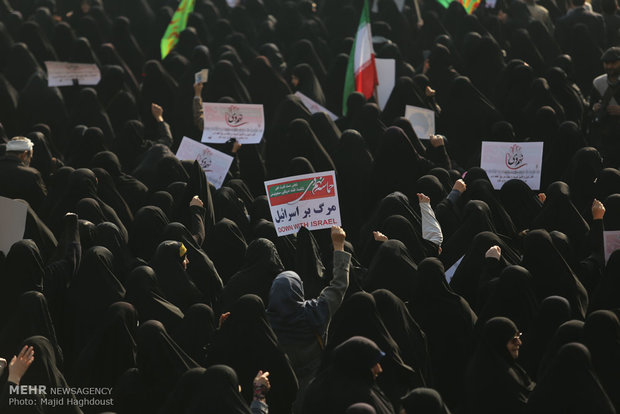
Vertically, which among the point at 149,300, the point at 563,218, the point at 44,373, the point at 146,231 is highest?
the point at 44,373

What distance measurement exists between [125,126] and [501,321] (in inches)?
212

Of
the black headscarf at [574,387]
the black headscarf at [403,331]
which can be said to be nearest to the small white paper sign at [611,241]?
the black headscarf at [403,331]

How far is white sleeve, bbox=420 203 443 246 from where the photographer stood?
8406 mm

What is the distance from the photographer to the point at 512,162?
9430 mm

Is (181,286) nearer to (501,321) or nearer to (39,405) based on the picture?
(39,405)

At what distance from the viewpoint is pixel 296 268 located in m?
7.77

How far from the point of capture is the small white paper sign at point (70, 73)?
38.4 ft

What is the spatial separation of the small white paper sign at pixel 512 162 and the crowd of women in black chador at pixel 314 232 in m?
0.21

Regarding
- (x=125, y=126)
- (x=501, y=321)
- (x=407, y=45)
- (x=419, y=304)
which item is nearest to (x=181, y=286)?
(x=419, y=304)

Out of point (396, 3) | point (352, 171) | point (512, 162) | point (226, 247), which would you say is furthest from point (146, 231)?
point (396, 3)

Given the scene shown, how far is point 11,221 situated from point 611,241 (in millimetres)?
3876

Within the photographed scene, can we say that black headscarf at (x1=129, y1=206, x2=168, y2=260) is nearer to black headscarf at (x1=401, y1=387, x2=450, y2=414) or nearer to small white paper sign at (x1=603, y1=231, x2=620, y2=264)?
small white paper sign at (x1=603, y1=231, x2=620, y2=264)

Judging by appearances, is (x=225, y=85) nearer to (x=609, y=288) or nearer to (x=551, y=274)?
(x=551, y=274)

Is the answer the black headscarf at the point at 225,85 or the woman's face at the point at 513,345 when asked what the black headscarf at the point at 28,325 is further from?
the black headscarf at the point at 225,85
